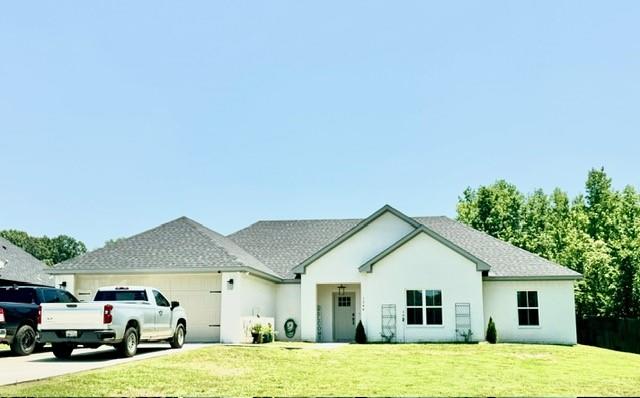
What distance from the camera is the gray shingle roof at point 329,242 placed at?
2708 centimetres

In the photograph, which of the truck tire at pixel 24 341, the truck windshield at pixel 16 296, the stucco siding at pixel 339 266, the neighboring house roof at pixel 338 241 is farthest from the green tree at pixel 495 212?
the truck tire at pixel 24 341

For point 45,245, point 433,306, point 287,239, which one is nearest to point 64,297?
point 433,306

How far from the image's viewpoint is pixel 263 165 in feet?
105

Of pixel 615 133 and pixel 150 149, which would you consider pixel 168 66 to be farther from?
pixel 615 133

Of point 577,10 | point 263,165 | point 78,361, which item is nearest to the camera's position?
point 78,361

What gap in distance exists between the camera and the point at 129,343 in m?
17.0

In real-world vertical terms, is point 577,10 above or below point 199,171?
above

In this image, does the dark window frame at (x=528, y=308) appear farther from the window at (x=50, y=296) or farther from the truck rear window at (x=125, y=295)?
the window at (x=50, y=296)

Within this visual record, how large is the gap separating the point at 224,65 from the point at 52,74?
6.36 meters

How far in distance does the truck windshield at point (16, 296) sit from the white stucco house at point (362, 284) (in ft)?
20.8

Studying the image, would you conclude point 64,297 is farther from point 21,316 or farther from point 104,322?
point 104,322

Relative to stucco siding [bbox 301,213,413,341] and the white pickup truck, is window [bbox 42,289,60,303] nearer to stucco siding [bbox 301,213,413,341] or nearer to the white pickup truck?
the white pickup truck

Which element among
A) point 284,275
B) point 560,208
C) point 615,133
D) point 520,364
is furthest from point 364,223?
point 560,208

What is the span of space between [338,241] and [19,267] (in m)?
21.0
